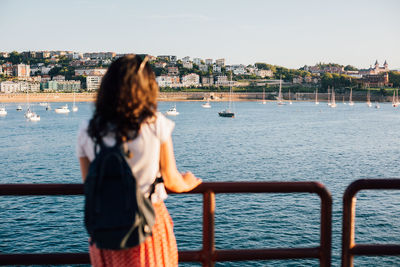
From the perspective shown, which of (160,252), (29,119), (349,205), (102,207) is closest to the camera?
(102,207)

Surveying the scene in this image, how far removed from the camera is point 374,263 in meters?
13.4

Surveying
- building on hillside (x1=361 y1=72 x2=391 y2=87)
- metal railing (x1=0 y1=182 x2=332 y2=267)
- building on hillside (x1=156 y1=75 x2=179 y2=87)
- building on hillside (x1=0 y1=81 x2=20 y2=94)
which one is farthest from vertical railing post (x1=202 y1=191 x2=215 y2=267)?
building on hillside (x1=156 y1=75 x2=179 y2=87)

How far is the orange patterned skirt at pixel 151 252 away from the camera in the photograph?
1.88 meters

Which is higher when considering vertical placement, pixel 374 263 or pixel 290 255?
pixel 290 255

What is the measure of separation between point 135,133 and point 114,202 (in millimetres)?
277

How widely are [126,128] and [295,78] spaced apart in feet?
650

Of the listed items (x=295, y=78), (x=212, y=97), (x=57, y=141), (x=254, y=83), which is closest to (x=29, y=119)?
(x=57, y=141)

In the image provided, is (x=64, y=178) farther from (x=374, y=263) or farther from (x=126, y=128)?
(x=126, y=128)

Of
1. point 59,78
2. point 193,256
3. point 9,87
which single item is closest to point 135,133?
point 193,256

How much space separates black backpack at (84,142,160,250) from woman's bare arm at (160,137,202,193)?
0.60ft

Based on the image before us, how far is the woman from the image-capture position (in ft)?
5.78

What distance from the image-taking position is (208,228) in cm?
238

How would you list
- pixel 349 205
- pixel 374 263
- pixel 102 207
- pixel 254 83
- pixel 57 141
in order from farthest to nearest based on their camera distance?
pixel 254 83
pixel 57 141
pixel 374 263
pixel 349 205
pixel 102 207

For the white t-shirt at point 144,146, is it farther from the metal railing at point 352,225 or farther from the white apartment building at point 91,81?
the white apartment building at point 91,81
